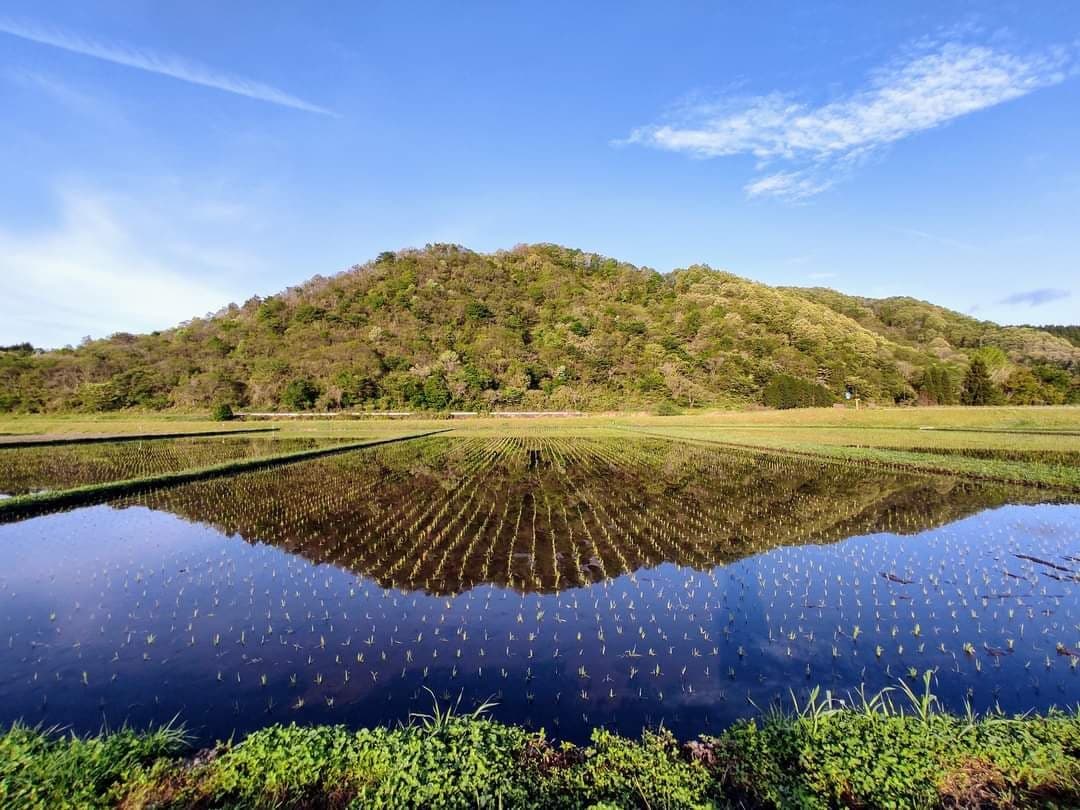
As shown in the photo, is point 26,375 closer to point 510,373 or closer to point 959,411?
point 510,373

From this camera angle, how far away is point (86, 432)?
134ft

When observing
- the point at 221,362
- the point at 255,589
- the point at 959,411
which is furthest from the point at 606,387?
the point at 255,589

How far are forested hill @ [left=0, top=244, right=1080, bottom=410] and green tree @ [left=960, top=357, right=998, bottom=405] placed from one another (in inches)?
71.8

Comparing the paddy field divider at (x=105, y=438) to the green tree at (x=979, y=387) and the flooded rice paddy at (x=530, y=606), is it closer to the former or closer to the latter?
the flooded rice paddy at (x=530, y=606)

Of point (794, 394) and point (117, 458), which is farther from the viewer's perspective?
point (794, 394)

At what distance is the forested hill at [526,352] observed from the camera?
6744 centimetres

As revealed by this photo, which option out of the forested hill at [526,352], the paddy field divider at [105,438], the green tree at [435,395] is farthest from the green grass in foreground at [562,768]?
the green tree at [435,395]

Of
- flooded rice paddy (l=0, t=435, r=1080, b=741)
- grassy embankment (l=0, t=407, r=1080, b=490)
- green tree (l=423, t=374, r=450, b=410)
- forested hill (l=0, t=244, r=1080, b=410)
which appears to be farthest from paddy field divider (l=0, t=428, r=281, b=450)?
forested hill (l=0, t=244, r=1080, b=410)

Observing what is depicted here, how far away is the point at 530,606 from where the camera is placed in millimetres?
8148

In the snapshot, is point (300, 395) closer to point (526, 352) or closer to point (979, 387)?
point (526, 352)

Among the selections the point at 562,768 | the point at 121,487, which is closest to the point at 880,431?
the point at 562,768

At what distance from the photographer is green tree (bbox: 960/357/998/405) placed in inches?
2468

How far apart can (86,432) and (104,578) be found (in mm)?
41290

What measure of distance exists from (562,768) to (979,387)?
259 feet
